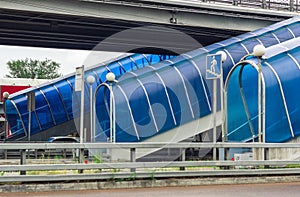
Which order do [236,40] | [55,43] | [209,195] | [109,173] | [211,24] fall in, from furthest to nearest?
[55,43]
[211,24]
[236,40]
[109,173]
[209,195]

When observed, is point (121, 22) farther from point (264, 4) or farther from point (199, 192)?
point (199, 192)

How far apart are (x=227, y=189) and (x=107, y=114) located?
46.8 feet

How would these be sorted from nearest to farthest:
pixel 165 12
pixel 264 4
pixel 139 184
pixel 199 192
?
pixel 199 192 < pixel 139 184 < pixel 165 12 < pixel 264 4

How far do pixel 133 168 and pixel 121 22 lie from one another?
23.5 metres

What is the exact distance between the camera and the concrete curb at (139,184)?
1163 centimetres

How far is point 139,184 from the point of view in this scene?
12.6 m

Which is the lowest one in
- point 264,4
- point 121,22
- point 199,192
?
point 199,192

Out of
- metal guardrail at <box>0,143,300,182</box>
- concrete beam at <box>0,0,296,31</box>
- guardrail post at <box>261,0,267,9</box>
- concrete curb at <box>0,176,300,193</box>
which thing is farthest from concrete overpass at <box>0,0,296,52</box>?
concrete curb at <box>0,176,300,193</box>

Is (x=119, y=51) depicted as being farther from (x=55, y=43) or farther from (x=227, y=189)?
(x=227, y=189)

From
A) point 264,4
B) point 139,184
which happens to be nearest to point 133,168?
point 139,184

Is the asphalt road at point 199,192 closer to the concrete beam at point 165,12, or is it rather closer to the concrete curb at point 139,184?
the concrete curb at point 139,184

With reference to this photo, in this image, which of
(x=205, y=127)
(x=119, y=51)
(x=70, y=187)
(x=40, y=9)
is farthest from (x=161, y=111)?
(x=119, y=51)

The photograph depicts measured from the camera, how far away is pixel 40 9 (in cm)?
3169

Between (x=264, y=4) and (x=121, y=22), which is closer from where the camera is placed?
(x=121, y=22)
